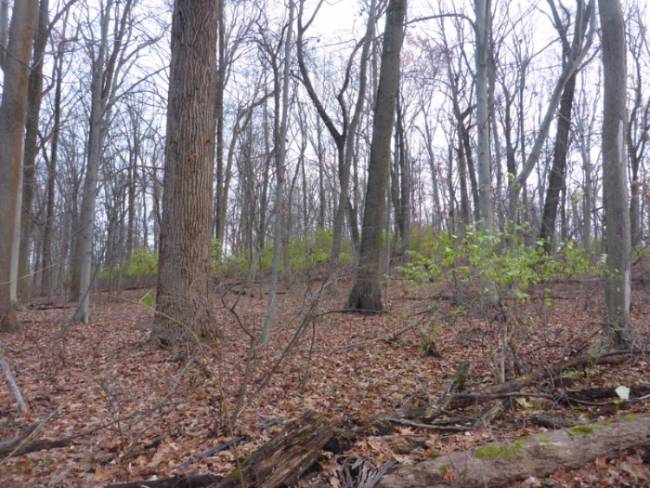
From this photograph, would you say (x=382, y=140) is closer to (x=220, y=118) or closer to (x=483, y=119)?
(x=483, y=119)

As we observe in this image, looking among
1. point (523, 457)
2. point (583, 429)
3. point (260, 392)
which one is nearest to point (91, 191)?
point (260, 392)

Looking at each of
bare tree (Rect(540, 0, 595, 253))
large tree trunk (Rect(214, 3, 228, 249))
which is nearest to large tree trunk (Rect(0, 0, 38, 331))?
large tree trunk (Rect(214, 3, 228, 249))

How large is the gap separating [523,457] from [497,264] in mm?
2940

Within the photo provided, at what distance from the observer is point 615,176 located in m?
6.03

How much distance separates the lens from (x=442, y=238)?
6320 millimetres

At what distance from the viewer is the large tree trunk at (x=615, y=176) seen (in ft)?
19.3

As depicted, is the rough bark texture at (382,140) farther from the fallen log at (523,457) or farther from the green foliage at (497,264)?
the fallen log at (523,457)

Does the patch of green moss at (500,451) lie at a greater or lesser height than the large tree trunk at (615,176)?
lesser

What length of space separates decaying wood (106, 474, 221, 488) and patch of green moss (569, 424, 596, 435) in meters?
2.51

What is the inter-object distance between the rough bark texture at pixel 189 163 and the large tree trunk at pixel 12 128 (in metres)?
3.53

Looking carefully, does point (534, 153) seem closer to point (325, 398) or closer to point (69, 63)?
point (325, 398)

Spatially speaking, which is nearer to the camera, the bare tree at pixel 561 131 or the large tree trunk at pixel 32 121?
the bare tree at pixel 561 131

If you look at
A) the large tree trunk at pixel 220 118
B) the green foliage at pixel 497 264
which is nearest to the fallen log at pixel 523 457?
the green foliage at pixel 497 264

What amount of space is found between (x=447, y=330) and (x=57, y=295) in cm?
1467
